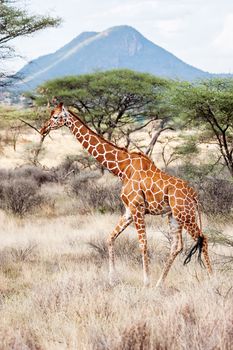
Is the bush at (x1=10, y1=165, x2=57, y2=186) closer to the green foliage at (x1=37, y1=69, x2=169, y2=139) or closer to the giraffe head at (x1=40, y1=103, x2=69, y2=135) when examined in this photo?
the green foliage at (x1=37, y1=69, x2=169, y2=139)

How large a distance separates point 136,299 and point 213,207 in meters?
7.78

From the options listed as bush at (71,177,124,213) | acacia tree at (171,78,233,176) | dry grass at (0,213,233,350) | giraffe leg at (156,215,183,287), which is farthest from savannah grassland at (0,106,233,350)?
acacia tree at (171,78,233,176)

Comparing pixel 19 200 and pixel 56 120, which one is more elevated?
pixel 56 120

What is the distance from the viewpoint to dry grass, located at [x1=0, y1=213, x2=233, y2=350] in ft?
12.5

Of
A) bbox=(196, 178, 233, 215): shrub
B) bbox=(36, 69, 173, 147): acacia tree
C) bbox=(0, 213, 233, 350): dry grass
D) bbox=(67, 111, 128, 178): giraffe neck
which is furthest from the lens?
bbox=(36, 69, 173, 147): acacia tree

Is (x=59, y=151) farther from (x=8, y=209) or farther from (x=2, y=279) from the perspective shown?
(x=2, y=279)

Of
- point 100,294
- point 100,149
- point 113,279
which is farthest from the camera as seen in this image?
point 100,149

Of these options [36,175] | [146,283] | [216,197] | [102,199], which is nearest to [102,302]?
[146,283]

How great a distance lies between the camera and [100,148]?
6902mm

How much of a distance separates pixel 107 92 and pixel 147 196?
17876 mm

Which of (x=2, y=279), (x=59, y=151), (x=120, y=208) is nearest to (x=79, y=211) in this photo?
(x=120, y=208)

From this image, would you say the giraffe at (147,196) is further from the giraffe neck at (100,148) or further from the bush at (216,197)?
the bush at (216,197)

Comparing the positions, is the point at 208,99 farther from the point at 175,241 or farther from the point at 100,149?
the point at 175,241

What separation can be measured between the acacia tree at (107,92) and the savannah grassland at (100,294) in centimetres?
1224
